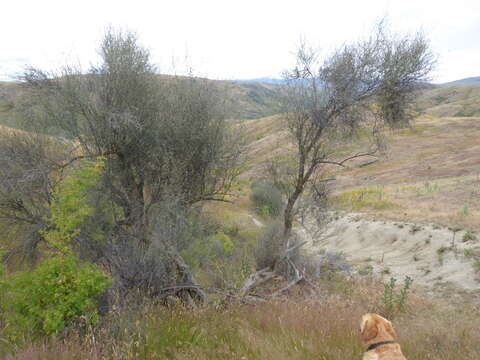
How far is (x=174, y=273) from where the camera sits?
5891mm

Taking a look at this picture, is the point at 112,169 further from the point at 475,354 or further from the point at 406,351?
the point at 475,354

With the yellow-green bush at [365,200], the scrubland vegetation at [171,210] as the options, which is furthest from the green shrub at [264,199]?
the scrubland vegetation at [171,210]

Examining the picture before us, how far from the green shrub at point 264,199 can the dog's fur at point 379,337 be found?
1674 centimetres

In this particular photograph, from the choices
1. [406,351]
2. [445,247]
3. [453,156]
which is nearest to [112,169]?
[406,351]

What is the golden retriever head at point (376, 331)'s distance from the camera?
6.66ft

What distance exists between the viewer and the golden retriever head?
2030 mm

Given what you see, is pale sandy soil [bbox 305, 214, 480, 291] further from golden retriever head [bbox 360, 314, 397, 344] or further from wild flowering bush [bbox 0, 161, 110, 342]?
golden retriever head [bbox 360, 314, 397, 344]

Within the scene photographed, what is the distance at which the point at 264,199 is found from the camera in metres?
21.7

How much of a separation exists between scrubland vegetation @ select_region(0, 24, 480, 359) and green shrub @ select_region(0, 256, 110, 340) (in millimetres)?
22

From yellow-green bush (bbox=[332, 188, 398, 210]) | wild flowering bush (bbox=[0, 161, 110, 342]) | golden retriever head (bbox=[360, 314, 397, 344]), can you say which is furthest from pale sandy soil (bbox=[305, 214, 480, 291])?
golden retriever head (bbox=[360, 314, 397, 344])

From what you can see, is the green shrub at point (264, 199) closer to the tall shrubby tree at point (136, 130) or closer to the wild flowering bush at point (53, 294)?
the tall shrubby tree at point (136, 130)

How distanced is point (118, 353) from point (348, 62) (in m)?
6.57

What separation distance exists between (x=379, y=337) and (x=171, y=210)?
515cm

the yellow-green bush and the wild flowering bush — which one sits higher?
the wild flowering bush
